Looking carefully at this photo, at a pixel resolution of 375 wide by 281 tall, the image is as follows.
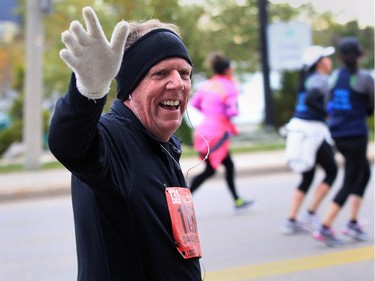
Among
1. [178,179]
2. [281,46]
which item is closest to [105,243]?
[178,179]

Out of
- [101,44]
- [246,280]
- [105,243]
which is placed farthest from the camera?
[246,280]

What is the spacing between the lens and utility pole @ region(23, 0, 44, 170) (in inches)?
529

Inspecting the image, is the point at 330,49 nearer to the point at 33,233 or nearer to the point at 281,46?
the point at 33,233

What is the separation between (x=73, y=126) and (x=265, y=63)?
1780 cm

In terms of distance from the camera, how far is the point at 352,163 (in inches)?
284

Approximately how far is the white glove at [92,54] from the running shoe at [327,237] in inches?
216

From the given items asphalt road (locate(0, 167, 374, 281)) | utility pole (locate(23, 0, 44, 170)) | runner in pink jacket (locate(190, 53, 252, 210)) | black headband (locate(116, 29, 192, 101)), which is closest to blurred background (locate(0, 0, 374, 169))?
utility pole (locate(23, 0, 44, 170))

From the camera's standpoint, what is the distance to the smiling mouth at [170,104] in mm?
2455

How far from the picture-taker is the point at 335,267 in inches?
252

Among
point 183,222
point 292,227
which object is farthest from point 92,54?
point 292,227

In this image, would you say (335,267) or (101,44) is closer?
(101,44)

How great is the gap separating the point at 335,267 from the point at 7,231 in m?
3.90

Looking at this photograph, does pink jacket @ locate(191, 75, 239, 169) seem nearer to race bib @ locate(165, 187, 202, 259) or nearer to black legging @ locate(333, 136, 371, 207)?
black legging @ locate(333, 136, 371, 207)

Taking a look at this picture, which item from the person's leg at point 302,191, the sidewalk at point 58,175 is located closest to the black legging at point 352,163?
the person's leg at point 302,191
